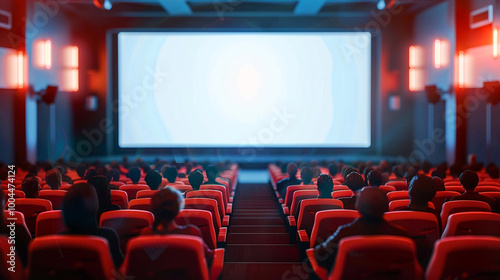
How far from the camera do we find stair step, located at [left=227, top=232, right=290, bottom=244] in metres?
4.76

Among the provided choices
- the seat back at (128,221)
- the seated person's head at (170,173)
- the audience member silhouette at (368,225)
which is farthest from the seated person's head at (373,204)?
the seated person's head at (170,173)

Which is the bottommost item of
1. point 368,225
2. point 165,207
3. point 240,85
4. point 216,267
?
point 216,267

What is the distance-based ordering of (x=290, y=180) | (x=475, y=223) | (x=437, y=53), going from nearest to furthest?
(x=475, y=223), (x=290, y=180), (x=437, y=53)

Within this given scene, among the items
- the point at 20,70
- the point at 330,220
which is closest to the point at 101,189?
the point at 330,220

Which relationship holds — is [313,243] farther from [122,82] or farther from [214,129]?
[122,82]

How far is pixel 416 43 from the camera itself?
13500 mm

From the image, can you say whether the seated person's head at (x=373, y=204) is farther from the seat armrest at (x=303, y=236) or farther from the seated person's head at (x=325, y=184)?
the seated person's head at (x=325, y=184)

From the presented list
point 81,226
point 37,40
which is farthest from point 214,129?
point 81,226

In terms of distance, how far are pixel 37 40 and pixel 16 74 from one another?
119cm

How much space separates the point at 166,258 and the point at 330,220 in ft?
4.40

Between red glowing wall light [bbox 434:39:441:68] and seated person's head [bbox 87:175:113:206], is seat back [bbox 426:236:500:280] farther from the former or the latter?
red glowing wall light [bbox 434:39:441:68]

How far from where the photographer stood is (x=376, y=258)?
→ 1992 millimetres

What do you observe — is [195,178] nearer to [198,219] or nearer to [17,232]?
[198,219]

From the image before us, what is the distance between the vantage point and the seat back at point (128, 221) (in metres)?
2.79
